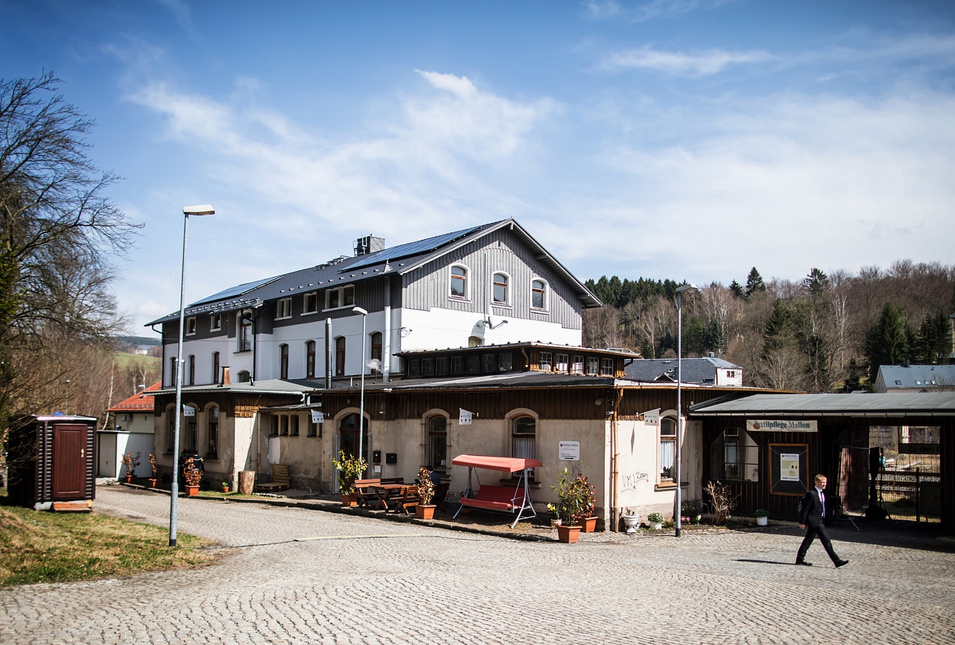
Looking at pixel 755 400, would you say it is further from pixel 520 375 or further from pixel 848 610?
pixel 848 610

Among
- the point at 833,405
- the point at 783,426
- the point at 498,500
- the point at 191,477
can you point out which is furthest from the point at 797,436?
the point at 191,477

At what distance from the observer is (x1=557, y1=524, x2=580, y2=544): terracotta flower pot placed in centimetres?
1667

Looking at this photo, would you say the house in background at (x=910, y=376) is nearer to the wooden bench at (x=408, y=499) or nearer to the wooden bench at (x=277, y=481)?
the wooden bench at (x=277, y=481)

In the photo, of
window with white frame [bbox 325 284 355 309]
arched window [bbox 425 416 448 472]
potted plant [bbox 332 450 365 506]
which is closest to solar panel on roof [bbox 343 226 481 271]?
window with white frame [bbox 325 284 355 309]

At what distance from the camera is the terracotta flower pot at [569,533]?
1667cm

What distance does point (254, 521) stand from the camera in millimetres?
19594

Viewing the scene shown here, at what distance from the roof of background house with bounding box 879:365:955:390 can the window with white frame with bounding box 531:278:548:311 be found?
4589cm

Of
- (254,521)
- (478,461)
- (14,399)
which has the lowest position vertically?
(254,521)

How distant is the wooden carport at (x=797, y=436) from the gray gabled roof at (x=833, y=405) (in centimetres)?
2

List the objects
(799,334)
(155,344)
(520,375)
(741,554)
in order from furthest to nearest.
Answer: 1. (155,344)
2. (799,334)
3. (520,375)
4. (741,554)

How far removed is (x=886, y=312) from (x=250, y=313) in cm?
6326

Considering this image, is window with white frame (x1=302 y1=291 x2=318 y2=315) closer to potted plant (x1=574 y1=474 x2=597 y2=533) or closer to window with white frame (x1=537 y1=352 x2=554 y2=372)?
window with white frame (x1=537 y1=352 x2=554 y2=372)

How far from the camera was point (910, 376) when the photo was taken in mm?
69125

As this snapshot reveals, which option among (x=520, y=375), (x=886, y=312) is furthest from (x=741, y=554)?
(x=886, y=312)
